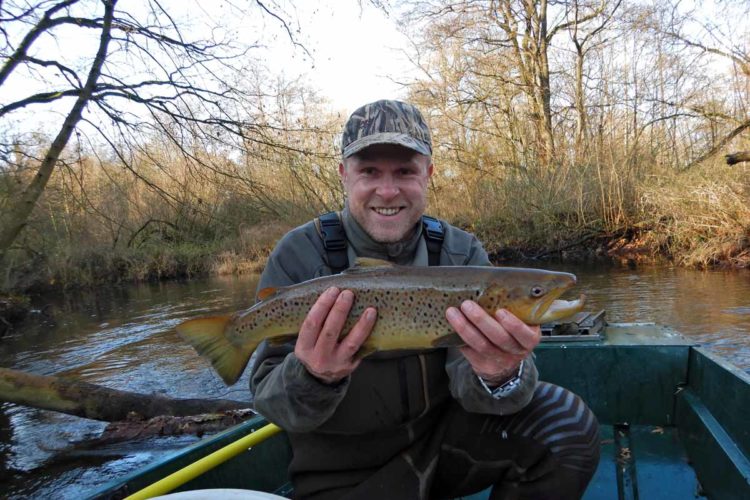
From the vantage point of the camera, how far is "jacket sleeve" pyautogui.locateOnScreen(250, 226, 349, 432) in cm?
202

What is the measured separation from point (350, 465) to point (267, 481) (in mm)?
1071

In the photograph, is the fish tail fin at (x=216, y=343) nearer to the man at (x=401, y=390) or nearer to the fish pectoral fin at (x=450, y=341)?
the man at (x=401, y=390)

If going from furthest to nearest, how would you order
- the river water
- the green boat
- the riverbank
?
1. the riverbank
2. the river water
3. the green boat

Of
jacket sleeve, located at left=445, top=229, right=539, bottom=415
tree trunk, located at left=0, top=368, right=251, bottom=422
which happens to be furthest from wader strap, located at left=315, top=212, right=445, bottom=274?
tree trunk, located at left=0, top=368, right=251, bottom=422

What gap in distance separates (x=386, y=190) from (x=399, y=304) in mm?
662

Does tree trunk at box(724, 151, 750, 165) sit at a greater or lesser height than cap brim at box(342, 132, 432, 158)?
greater

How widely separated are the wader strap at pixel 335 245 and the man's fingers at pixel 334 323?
1.81ft

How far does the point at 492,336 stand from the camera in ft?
6.12

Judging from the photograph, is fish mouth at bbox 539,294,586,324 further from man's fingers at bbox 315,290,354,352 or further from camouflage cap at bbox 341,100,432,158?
camouflage cap at bbox 341,100,432,158

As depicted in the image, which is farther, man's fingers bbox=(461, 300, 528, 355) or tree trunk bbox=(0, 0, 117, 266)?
tree trunk bbox=(0, 0, 117, 266)

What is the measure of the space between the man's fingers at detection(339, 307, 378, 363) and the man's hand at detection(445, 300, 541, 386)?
30cm

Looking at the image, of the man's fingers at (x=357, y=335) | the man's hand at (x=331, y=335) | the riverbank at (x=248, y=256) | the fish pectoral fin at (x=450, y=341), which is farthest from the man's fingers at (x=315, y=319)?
the riverbank at (x=248, y=256)

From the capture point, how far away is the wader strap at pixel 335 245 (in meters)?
2.51

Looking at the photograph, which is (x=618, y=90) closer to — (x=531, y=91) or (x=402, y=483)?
(x=531, y=91)
